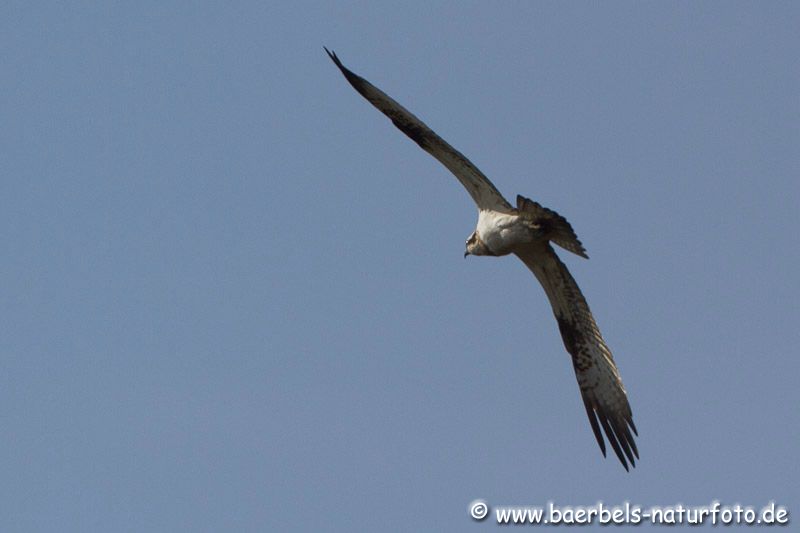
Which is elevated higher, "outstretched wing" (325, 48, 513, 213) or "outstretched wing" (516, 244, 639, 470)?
"outstretched wing" (325, 48, 513, 213)

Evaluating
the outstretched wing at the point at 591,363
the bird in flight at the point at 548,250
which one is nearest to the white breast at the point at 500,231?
the bird in flight at the point at 548,250

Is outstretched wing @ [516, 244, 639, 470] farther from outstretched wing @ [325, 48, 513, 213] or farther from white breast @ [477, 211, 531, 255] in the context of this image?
outstretched wing @ [325, 48, 513, 213]

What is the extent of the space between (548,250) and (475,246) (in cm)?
100

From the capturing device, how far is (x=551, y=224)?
1468 cm

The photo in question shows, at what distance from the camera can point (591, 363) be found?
17281 mm

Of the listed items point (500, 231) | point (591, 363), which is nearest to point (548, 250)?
point (500, 231)

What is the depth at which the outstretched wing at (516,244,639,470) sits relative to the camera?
16.6 meters

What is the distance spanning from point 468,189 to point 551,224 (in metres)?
1.26

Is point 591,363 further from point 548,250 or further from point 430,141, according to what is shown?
point 430,141

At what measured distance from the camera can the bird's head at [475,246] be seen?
16.2m

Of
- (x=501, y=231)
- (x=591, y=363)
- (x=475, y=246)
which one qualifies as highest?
(x=475, y=246)

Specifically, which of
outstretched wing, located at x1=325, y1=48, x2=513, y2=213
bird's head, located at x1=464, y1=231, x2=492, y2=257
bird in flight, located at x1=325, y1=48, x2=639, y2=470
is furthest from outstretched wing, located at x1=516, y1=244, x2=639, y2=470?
outstretched wing, located at x1=325, y1=48, x2=513, y2=213

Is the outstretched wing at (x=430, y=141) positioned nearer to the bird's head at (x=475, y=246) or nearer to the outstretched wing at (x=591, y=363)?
the bird's head at (x=475, y=246)

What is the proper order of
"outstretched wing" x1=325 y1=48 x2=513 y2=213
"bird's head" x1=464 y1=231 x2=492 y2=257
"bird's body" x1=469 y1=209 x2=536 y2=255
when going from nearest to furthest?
1. "outstretched wing" x1=325 y1=48 x2=513 y2=213
2. "bird's body" x1=469 y1=209 x2=536 y2=255
3. "bird's head" x1=464 y1=231 x2=492 y2=257
